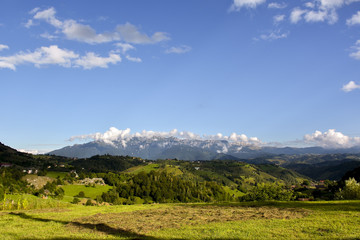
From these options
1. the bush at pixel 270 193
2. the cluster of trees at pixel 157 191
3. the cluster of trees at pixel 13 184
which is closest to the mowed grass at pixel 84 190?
the cluster of trees at pixel 157 191

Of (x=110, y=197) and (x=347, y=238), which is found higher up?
(x=347, y=238)

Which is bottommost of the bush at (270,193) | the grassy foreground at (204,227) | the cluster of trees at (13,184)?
the cluster of trees at (13,184)

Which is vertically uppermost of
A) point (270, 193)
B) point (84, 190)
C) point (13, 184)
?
point (270, 193)

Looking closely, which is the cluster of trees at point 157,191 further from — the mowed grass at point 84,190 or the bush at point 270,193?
the bush at point 270,193

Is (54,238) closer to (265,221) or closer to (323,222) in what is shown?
(265,221)

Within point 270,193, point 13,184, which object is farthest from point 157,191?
point 270,193

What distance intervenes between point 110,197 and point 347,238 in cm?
15385

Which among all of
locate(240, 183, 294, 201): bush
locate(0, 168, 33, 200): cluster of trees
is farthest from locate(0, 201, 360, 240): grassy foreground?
locate(0, 168, 33, 200): cluster of trees

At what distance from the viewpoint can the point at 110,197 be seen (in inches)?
5901

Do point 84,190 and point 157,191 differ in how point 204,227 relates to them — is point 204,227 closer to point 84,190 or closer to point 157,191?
point 157,191

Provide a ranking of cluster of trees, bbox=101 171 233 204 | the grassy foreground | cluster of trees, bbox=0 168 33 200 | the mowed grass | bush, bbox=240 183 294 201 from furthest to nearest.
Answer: cluster of trees, bbox=101 171 233 204 < the mowed grass < cluster of trees, bbox=0 168 33 200 < bush, bbox=240 183 294 201 < the grassy foreground

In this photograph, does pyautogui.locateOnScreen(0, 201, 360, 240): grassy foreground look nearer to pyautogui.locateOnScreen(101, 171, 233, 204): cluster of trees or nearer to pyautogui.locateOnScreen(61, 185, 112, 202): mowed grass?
pyautogui.locateOnScreen(101, 171, 233, 204): cluster of trees

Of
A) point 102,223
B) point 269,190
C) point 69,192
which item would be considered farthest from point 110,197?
point 102,223

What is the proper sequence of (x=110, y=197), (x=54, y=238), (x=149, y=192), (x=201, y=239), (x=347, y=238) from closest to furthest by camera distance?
(x=347, y=238)
(x=201, y=239)
(x=54, y=238)
(x=110, y=197)
(x=149, y=192)
